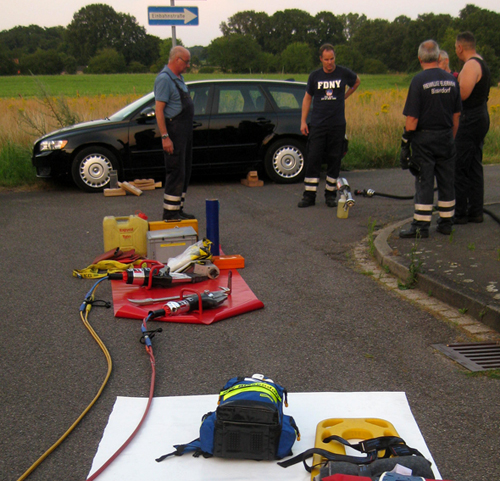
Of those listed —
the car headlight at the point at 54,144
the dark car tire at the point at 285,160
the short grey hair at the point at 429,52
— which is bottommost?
the dark car tire at the point at 285,160

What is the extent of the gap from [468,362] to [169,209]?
15.1 feet

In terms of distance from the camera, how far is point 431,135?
20.8ft

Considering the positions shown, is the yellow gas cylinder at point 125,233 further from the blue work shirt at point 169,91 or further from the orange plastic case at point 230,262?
the blue work shirt at point 169,91

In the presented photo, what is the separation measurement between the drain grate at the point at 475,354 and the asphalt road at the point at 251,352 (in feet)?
0.38

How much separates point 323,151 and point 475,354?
17.1 feet

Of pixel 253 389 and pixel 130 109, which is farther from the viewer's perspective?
pixel 130 109

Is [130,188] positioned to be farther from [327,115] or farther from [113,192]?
[327,115]

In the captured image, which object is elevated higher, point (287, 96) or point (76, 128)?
point (287, 96)

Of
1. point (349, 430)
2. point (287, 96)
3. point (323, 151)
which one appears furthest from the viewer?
point (287, 96)

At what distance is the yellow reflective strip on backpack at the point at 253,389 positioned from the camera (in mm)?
2760

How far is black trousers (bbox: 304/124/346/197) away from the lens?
8.52m

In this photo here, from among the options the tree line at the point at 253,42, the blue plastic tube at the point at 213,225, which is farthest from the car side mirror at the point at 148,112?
the tree line at the point at 253,42

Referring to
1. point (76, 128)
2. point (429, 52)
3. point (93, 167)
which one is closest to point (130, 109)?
point (76, 128)

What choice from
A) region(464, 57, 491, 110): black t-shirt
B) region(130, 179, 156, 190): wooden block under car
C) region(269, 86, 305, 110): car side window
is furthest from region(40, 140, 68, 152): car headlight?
region(464, 57, 491, 110): black t-shirt
